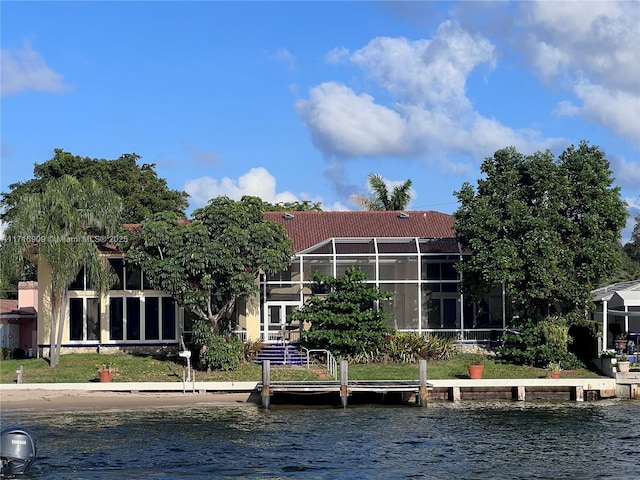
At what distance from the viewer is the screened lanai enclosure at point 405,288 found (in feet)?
137

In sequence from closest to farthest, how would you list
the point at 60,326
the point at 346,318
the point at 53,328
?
the point at 346,318
the point at 53,328
the point at 60,326

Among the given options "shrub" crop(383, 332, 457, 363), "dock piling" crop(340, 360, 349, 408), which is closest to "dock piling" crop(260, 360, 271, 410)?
"dock piling" crop(340, 360, 349, 408)

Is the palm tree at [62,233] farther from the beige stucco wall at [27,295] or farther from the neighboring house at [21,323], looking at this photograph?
the beige stucco wall at [27,295]

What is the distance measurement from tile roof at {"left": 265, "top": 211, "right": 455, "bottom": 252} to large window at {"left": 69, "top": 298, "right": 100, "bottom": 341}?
29.9 feet

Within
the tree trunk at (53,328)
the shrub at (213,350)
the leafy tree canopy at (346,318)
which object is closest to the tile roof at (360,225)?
the leafy tree canopy at (346,318)

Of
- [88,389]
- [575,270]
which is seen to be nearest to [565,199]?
[575,270]

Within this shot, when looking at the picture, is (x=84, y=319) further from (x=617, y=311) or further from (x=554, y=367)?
(x=617, y=311)

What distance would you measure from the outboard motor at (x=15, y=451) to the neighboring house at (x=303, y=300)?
19859 millimetres

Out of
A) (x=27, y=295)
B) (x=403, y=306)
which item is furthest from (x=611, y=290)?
(x=27, y=295)

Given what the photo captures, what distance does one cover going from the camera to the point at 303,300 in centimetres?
4191

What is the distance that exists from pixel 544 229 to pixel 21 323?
86.1ft

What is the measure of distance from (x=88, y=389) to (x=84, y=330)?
8.29 meters

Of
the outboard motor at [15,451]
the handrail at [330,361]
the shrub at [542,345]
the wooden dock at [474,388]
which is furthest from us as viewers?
the shrub at [542,345]

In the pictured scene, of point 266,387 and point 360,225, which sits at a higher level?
point 360,225
